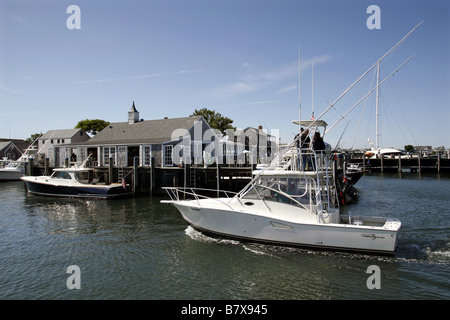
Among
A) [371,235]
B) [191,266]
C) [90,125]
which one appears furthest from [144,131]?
[90,125]

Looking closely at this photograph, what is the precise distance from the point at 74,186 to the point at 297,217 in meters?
17.4

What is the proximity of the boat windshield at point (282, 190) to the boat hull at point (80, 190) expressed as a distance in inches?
530

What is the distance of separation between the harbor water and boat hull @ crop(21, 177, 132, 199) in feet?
22.9

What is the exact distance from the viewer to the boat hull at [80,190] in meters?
21.0

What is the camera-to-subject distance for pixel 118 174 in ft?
79.4

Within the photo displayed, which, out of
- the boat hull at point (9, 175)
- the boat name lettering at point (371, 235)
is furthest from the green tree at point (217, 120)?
the boat name lettering at point (371, 235)

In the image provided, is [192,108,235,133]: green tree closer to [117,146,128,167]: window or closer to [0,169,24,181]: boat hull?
[117,146,128,167]: window

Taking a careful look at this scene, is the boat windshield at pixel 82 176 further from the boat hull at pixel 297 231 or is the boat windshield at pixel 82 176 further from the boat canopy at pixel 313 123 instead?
the boat canopy at pixel 313 123

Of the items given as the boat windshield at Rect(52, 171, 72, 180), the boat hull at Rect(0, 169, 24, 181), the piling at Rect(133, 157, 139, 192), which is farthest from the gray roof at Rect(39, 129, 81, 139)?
the piling at Rect(133, 157, 139, 192)

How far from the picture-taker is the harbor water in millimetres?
7258

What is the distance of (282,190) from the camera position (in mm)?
10227
